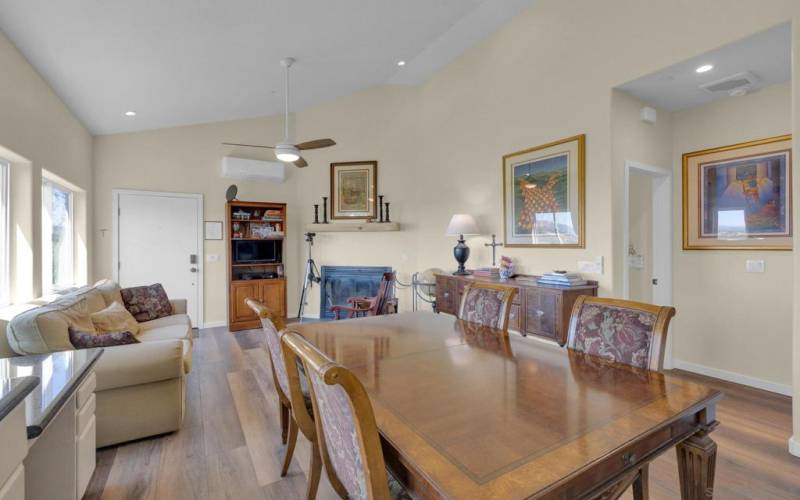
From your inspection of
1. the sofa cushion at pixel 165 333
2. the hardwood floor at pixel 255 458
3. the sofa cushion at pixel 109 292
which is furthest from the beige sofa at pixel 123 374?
the sofa cushion at pixel 109 292

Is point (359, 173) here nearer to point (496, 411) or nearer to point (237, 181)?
point (237, 181)

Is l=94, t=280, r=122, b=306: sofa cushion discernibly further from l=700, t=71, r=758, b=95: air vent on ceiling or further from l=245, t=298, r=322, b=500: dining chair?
l=700, t=71, r=758, b=95: air vent on ceiling

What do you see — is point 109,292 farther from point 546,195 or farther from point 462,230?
point 546,195

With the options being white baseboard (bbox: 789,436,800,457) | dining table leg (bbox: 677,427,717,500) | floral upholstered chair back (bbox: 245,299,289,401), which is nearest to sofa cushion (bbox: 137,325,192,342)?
floral upholstered chair back (bbox: 245,299,289,401)

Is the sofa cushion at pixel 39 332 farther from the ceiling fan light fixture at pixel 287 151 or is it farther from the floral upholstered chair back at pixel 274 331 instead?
the ceiling fan light fixture at pixel 287 151

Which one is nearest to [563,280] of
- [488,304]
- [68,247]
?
[488,304]

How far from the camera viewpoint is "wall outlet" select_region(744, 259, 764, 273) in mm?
3074

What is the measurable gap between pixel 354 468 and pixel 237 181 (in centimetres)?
567

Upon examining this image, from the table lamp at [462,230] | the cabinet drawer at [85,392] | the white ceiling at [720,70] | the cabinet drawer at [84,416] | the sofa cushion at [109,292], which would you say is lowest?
the cabinet drawer at [84,416]

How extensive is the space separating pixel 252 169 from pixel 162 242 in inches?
65.1

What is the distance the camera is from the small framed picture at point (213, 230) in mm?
5637

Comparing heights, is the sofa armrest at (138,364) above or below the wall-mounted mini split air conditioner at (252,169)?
below

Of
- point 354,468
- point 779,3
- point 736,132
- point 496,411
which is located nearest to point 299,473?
point 354,468

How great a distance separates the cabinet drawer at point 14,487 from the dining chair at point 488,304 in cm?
201
